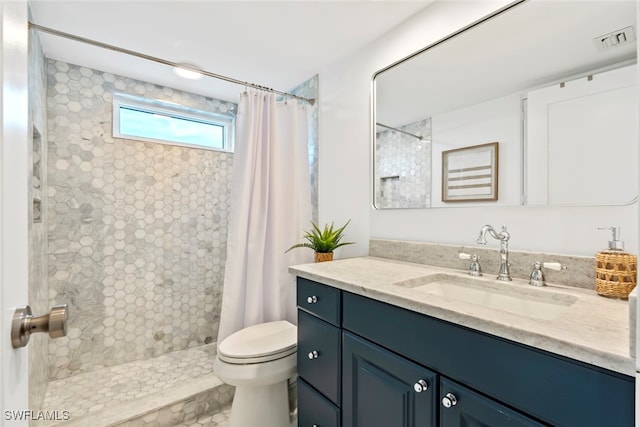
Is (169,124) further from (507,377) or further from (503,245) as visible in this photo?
(507,377)

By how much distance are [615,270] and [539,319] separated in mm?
408

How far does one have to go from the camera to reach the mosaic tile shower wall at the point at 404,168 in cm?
149

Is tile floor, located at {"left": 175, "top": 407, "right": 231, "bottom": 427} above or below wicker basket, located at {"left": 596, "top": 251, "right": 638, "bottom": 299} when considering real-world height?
below

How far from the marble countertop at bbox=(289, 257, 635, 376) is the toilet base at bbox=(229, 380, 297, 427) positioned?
2.36 feet

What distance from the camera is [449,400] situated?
0.76m

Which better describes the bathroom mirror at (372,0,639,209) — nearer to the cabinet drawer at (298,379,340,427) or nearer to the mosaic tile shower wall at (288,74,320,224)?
the mosaic tile shower wall at (288,74,320,224)

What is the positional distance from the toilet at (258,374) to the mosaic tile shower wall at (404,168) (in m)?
0.94

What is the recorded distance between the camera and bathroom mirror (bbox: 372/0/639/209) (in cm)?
97

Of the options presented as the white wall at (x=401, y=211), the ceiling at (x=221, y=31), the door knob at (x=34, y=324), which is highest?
the ceiling at (x=221, y=31)

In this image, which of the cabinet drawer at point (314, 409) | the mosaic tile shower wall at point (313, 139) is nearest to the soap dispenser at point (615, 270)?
the cabinet drawer at point (314, 409)

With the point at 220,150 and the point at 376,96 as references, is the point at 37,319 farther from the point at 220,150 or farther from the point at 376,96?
the point at 220,150

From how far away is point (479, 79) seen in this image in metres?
1.30

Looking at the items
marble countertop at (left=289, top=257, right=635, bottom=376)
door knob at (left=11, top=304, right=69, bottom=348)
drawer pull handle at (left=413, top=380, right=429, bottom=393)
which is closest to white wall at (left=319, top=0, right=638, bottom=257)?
marble countertop at (left=289, top=257, right=635, bottom=376)

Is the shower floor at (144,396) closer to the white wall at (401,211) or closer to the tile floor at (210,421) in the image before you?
the tile floor at (210,421)
